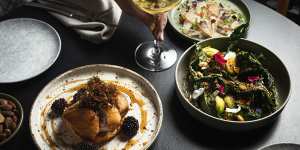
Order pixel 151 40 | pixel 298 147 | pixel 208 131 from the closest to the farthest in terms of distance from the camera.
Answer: pixel 298 147, pixel 208 131, pixel 151 40

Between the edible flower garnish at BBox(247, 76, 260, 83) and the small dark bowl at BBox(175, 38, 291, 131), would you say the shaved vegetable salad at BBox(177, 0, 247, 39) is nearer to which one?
the small dark bowl at BBox(175, 38, 291, 131)

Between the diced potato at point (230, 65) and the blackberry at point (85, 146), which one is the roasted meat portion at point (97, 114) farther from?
the diced potato at point (230, 65)

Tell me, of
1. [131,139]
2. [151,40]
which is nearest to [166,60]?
[151,40]

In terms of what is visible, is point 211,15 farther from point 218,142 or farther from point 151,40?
point 218,142

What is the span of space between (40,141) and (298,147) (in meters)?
0.70

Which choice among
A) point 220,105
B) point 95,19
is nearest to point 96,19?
point 95,19

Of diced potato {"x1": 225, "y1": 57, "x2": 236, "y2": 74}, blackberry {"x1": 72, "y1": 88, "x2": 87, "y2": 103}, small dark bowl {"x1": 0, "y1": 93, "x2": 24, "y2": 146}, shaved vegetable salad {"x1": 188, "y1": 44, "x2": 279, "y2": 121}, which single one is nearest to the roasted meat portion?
blackberry {"x1": 72, "y1": 88, "x2": 87, "y2": 103}

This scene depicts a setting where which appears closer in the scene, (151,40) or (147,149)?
(147,149)

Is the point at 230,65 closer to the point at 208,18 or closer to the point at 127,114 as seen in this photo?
the point at 208,18

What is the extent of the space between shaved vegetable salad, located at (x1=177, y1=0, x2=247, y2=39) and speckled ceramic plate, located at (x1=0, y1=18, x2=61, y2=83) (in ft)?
1.52

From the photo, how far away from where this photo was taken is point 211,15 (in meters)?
1.43

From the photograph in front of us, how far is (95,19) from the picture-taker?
4.66 ft

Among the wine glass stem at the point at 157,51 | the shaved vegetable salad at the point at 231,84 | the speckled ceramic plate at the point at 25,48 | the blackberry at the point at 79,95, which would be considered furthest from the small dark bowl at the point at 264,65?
the speckled ceramic plate at the point at 25,48

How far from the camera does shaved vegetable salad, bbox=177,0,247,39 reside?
1.37 meters
